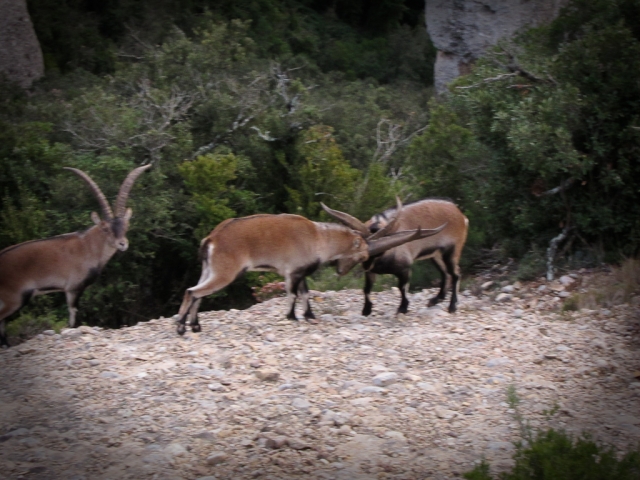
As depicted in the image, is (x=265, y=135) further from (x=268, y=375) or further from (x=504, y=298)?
(x=268, y=375)

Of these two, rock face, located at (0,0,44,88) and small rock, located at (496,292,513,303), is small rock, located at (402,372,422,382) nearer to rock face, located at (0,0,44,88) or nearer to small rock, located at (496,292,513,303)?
small rock, located at (496,292,513,303)

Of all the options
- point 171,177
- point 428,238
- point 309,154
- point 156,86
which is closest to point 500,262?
point 428,238

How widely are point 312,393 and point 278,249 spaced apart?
2.30m

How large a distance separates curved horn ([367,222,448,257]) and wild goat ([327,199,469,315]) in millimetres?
143

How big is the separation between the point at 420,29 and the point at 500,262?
56.3 feet

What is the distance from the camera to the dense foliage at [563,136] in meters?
10.7

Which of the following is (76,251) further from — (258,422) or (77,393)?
(258,422)

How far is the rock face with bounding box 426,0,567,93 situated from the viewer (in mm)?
21252

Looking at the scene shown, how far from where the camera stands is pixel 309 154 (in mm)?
14711

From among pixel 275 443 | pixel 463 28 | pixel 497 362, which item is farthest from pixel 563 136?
pixel 463 28

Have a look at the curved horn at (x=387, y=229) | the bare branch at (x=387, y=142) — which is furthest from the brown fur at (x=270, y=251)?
the bare branch at (x=387, y=142)

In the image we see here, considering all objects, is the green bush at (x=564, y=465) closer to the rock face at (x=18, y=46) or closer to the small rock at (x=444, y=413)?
the small rock at (x=444, y=413)

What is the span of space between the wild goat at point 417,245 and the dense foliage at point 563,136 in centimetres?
135

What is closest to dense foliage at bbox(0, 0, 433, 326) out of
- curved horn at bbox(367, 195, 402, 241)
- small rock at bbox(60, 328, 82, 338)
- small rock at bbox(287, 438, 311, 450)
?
small rock at bbox(60, 328, 82, 338)
